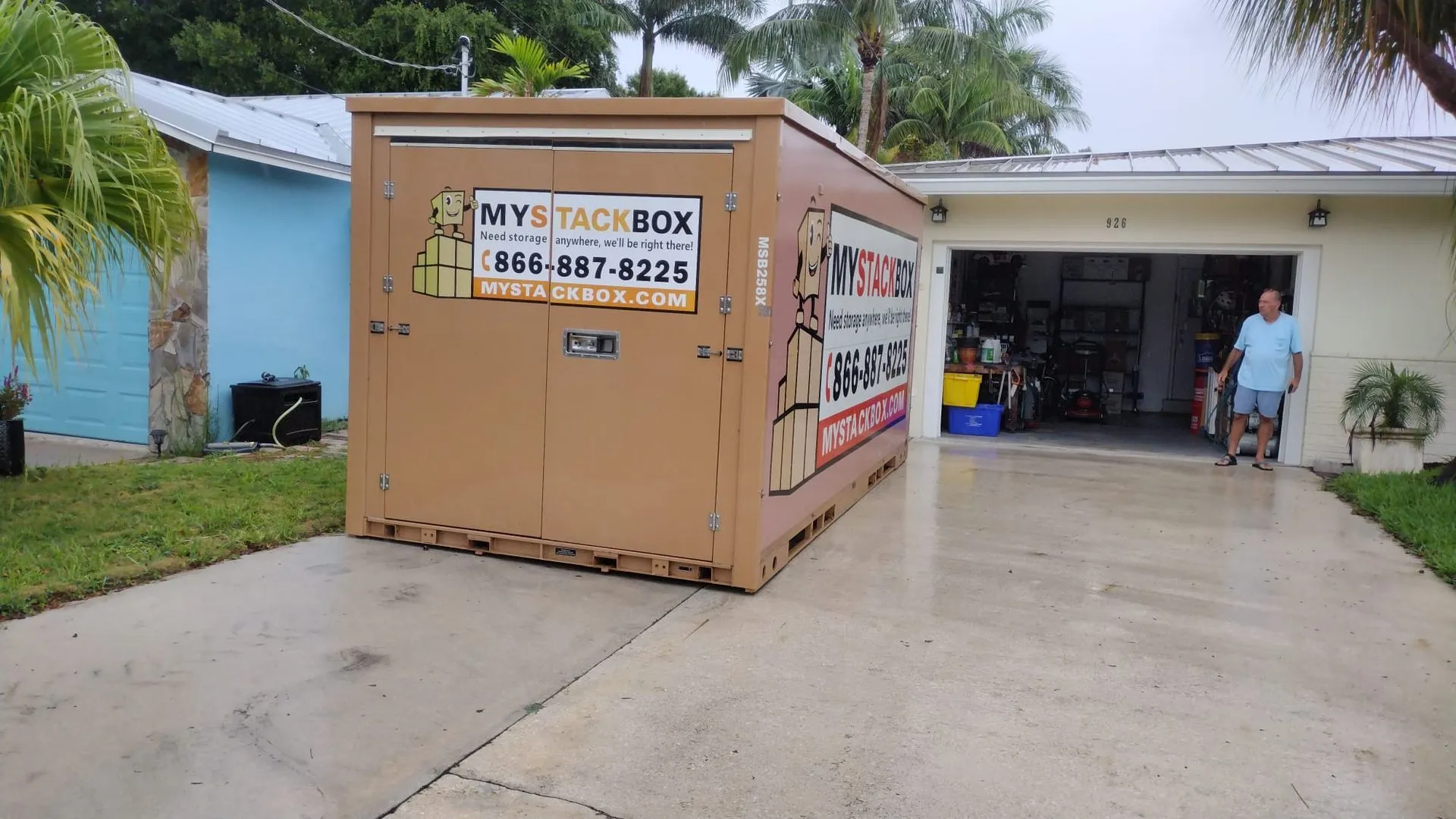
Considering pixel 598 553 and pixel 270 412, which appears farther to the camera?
pixel 270 412

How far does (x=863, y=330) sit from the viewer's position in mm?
7484

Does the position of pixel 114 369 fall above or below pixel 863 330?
below

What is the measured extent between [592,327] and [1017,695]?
9.51ft

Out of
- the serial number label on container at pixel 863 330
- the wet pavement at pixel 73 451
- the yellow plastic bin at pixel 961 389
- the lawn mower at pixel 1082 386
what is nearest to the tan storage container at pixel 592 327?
the serial number label on container at pixel 863 330

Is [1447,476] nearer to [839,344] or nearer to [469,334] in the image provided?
[839,344]

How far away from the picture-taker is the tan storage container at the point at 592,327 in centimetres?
538

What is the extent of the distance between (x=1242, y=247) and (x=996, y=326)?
464 cm

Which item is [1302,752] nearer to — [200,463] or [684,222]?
[684,222]

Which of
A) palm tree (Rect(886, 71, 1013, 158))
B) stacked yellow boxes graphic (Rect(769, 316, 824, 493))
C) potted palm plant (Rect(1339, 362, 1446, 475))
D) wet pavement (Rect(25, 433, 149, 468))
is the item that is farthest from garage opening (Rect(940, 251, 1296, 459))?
palm tree (Rect(886, 71, 1013, 158))

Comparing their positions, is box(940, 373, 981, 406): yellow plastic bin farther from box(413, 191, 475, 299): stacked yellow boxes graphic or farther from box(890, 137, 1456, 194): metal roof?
box(413, 191, 475, 299): stacked yellow boxes graphic

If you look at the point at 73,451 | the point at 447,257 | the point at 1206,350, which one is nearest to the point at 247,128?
the point at 73,451

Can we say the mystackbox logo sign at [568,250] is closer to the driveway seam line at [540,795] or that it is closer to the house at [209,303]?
the driveway seam line at [540,795]

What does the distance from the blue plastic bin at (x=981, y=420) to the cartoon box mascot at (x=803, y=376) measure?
6.21 m

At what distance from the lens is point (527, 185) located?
565 cm
